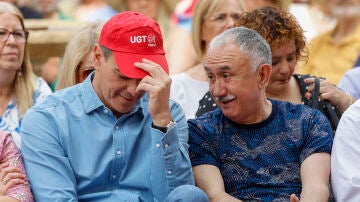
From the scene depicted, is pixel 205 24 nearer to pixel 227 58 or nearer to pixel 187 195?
pixel 227 58

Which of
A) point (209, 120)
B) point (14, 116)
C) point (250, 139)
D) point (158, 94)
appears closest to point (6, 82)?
point (14, 116)

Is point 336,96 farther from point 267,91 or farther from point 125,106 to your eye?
point 125,106

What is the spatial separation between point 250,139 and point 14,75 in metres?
1.69

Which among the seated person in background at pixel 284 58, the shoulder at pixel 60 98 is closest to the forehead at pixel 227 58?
the seated person in background at pixel 284 58

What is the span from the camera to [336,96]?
16.5 feet

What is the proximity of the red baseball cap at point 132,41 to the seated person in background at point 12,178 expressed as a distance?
658 millimetres

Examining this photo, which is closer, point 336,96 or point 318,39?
point 336,96

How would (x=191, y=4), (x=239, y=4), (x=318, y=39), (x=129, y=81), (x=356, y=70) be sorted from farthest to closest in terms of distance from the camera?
1. (x=191, y=4)
2. (x=318, y=39)
3. (x=239, y=4)
4. (x=356, y=70)
5. (x=129, y=81)

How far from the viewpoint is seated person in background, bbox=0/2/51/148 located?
17.3 ft

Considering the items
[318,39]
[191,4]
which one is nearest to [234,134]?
[318,39]

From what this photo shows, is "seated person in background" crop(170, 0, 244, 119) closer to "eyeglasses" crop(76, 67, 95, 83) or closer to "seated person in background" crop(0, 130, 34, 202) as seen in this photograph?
"eyeglasses" crop(76, 67, 95, 83)

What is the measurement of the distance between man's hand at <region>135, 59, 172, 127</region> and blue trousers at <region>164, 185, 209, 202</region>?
328mm

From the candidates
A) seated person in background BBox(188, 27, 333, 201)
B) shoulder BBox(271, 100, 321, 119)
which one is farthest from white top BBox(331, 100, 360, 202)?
shoulder BBox(271, 100, 321, 119)

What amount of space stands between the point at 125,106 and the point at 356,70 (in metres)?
1.98
